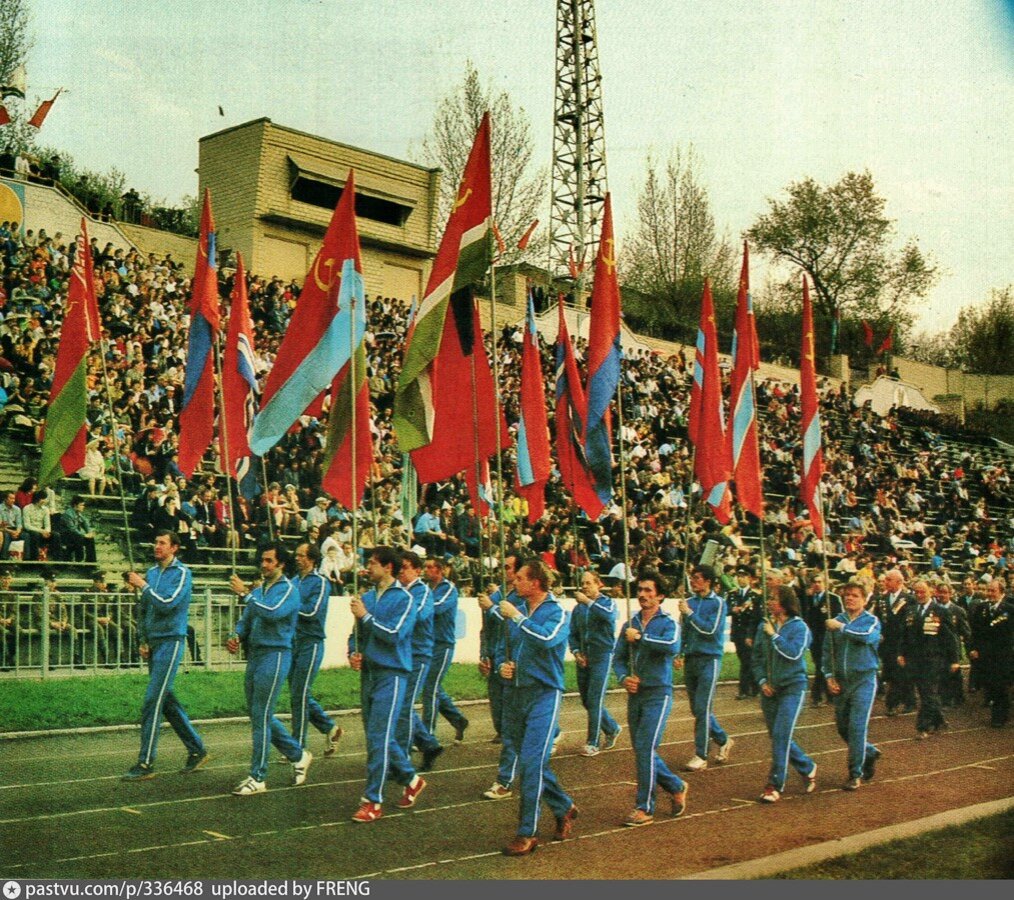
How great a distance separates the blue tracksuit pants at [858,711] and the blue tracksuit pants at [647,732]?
100 inches

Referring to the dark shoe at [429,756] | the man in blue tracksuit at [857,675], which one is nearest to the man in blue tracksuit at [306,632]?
the dark shoe at [429,756]

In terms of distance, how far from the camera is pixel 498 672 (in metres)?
11.5

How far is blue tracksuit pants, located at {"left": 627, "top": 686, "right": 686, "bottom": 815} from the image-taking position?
882 cm

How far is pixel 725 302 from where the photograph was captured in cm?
3262

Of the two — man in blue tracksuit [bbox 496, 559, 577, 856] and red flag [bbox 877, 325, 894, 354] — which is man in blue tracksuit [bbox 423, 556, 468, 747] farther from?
red flag [bbox 877, 325, 894, 354]

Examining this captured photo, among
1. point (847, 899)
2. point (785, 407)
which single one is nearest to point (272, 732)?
point (847, 899)

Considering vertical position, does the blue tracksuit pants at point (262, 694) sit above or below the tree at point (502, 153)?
below

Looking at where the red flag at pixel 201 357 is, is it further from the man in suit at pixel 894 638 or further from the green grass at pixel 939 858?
the man in suit at pixel 894 638

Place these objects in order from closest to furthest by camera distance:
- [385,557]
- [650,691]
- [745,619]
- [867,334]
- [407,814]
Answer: [650,691] < [407,814] < [385,557] < [745,619] < [867,334]

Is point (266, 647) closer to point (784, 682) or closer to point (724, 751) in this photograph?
point (784, 682)

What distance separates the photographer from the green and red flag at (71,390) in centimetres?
1166

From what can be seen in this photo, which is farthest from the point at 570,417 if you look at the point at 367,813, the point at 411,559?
the point at 367,813

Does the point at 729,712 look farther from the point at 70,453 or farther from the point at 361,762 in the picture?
the point at 70,453

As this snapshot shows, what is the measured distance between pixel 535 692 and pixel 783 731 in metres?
2.94
